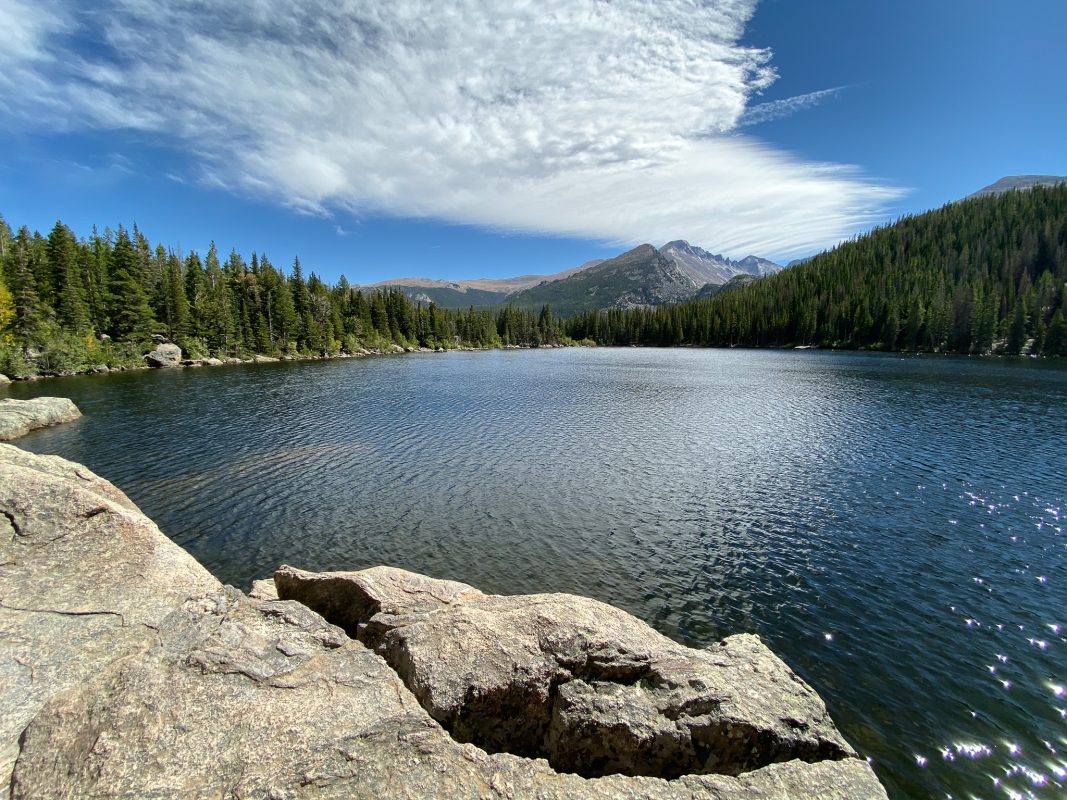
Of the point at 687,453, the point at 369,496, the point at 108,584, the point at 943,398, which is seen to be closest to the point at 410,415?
the point at 369,496

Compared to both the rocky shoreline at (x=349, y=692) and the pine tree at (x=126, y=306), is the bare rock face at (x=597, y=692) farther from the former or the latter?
the pine tree at (x=126, y=306)

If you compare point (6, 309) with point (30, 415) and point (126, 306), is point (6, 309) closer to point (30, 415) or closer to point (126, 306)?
point (126, 306)

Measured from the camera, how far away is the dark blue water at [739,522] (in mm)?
11297

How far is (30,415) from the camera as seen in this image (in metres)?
36.4

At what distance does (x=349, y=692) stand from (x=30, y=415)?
47206 millimetres

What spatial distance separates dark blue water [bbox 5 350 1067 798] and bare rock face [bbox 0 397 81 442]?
1618 mm

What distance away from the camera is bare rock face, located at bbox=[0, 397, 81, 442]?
113ft

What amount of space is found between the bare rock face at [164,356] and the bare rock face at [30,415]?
58.9m

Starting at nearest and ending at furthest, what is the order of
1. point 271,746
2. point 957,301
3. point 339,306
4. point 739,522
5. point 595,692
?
point 271,746, point 595,692, point 739,522, point 957,301, point 339,306

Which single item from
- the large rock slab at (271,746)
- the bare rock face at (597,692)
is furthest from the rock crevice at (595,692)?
the large rock slab at (271,746)

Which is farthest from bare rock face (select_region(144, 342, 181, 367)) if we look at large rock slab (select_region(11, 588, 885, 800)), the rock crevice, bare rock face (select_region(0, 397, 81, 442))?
the rock crevice

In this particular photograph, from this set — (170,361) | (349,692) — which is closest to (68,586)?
(349,692)

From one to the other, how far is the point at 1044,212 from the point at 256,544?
11335 inches

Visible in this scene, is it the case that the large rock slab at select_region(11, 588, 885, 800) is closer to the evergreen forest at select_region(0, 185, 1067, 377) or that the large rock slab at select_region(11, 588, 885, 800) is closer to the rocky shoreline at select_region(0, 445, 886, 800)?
the rocky shoreline at select_region(0, 445, 886, 800)
